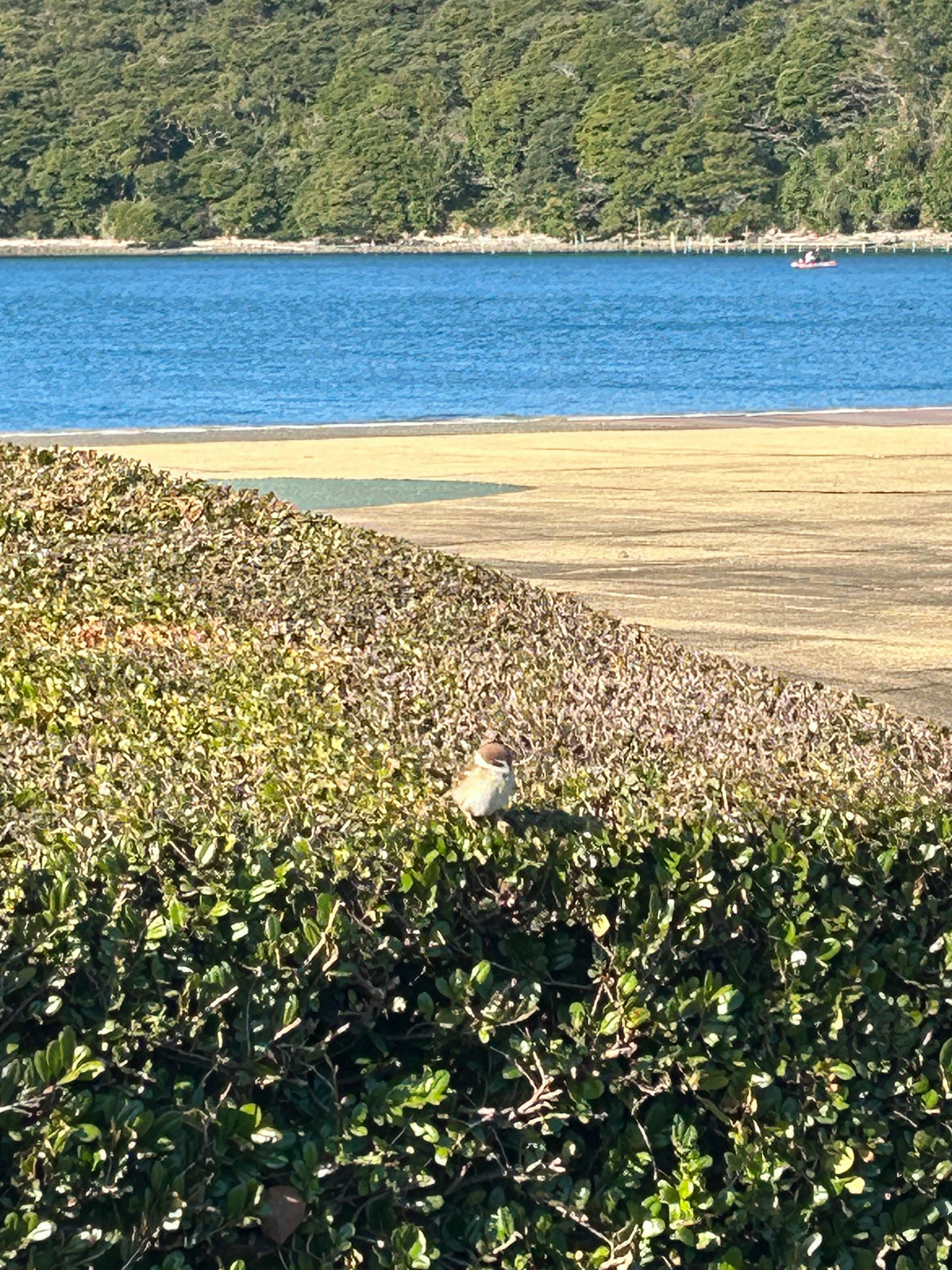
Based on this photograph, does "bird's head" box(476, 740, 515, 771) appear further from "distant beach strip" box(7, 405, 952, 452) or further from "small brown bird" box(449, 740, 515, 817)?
"distant beach strip" box(7, 405, 952, 452)

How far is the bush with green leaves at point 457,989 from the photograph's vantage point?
3.30 metres

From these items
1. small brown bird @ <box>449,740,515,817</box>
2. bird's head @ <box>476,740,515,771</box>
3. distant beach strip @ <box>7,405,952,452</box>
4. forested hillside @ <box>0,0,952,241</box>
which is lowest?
forested hillside @ <box>0,0,952,241</box>

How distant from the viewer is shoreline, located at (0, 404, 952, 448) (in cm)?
2294

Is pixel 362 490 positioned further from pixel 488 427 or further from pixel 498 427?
pixel 488 427

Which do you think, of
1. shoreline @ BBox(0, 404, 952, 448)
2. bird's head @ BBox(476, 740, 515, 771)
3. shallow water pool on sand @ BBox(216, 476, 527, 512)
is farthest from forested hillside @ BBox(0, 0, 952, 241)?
bird's head @ BBox(476, 740, 515, 771)

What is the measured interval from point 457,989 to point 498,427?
2102 centimetres

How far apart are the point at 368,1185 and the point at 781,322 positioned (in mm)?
71073

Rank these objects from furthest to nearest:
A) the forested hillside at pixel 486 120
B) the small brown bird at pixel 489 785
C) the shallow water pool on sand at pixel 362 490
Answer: the forested hillside at pixel 486 120 → the shallow water pool on sand at pixel 362 490 → the small brown bird at pixel 489 785

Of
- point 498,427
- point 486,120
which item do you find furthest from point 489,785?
point 486,120

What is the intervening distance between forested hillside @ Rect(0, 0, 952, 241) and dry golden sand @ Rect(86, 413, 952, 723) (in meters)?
132

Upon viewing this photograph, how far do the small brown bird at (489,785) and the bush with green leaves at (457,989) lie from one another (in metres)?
0.07

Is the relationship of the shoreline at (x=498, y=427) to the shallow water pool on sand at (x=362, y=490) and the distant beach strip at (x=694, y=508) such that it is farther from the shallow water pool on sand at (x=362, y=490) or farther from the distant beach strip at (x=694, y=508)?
the shallow water pool on sand at (x=362, y=490)

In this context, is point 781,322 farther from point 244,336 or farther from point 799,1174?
point 799,1174

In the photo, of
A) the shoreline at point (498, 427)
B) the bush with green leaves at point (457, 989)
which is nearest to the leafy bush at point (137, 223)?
the shoreline at point (498, 427)
